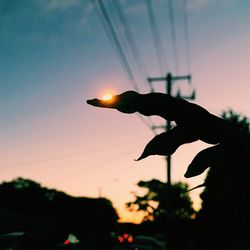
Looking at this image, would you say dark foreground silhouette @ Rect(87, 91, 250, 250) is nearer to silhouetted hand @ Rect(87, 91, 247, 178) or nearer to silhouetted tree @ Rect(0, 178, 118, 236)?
silhouetted hand @ Rect(87, 91, 247, 178)

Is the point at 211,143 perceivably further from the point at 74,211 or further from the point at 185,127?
the point at 74,211

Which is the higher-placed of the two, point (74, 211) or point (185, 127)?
point (185, 127)

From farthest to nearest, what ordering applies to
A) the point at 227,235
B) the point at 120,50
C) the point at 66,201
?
the point at 120,50
the point at 227,235
the point at 66,201

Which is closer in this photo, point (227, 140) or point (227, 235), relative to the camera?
point (227, 140)

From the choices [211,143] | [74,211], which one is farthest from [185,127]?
[74,211]

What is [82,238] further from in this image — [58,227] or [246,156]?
[246,156]

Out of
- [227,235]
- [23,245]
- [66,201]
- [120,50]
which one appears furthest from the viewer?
[120,50]

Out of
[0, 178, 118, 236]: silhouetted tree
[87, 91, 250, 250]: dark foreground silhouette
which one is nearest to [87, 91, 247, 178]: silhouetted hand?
[87, 91, 250, 250]: dark foreground silhouette

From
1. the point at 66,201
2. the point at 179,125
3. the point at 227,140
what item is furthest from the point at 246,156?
the point at 66,201
